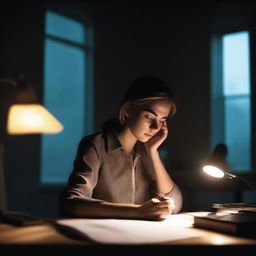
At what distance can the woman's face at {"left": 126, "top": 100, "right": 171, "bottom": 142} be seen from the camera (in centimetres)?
172

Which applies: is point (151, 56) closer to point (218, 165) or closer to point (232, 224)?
point (218, 165)

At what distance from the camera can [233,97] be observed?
5352 millimetres

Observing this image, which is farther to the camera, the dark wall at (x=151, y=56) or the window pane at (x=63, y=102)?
the window pane at (x=63, y=102)

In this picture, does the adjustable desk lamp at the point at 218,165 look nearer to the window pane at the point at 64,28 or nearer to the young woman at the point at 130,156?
the young woman at the point at 130,156

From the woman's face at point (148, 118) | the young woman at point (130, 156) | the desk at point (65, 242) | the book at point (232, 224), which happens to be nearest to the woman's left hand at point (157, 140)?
the young woman at point (130, 156)

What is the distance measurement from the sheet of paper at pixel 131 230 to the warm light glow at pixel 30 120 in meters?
0.48

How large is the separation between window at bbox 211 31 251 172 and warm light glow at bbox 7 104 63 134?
385 cm

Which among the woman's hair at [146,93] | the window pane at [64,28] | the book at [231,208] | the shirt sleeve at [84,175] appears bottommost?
the book at [231,208]

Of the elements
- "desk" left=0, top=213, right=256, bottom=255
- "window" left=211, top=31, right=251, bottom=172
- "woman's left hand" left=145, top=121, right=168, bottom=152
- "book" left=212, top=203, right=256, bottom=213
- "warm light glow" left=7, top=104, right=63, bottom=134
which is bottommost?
"desk" left=0, top=213, right=256, bottom=255

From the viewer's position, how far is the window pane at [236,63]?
5230 mm

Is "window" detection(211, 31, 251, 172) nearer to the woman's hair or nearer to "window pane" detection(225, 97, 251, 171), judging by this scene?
"window pane" detection(225, 97, 251, 171)

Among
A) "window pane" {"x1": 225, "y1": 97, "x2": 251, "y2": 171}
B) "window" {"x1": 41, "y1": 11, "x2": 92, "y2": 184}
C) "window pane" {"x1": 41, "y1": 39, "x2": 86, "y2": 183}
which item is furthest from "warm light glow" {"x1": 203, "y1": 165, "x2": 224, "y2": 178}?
"window pane" {"x1": 225, "y1": 97, "x2": 251, "y2": 171}

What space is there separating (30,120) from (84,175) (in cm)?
30

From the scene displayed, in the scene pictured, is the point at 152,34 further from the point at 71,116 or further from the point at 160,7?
the point at 71,116
